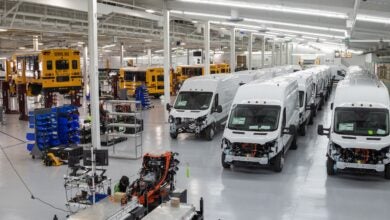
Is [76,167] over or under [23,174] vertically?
over

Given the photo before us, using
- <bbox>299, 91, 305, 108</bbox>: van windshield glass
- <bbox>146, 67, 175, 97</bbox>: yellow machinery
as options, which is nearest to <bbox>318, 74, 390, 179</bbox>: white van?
<bbox>299, 91, 305, 108</bbox>: van windshield glass

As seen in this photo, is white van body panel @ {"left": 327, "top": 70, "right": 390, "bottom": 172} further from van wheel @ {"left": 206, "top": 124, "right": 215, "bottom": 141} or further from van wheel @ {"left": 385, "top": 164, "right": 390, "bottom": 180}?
van wheel @ {"left": 206, "top": 124, "right": 215, "bottom": 141}

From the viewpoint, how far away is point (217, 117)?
18.1m

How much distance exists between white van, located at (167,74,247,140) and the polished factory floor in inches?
57.6

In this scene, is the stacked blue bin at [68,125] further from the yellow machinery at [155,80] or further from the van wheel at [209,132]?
the yellow machinery at [155,80]

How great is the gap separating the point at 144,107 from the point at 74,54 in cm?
714

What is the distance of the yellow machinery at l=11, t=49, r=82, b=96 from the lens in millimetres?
20484

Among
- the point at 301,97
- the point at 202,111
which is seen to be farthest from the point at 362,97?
the point at 202,111

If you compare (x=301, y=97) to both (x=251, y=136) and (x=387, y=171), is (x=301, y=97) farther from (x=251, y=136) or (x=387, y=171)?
(x=387, y=171)

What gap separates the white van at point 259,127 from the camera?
11.9 metres

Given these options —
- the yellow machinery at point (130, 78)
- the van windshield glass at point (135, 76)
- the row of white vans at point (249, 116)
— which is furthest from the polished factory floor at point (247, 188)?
the van windshield glass at point (135, 76)

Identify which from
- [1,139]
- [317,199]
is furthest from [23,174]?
[317,199]

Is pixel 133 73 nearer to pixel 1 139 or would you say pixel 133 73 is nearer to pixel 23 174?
pixel 1 139

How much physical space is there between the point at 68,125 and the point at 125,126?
8.02ft
